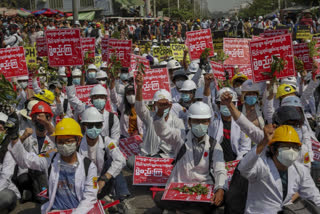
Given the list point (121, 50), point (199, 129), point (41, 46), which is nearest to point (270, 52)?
point (199, 129)

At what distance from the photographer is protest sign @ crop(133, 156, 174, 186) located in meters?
7.37

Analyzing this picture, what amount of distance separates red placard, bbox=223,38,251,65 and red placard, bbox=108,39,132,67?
7.40 feet

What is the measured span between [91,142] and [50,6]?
2329 inches

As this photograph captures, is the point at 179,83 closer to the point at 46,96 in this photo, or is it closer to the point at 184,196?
the point at 46,96

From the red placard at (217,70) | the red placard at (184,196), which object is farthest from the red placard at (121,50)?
the red placard at (184,196)

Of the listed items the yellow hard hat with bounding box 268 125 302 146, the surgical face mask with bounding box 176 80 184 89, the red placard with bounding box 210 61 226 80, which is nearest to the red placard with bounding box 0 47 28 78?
the surgical face mask with bounding box 176 80 184 89

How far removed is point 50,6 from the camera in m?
62.5

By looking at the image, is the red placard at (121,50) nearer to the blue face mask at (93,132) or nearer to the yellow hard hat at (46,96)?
the yellow hard hat at (46,96)

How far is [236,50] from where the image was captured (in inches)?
435

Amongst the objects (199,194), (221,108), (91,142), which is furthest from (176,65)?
(199,194)

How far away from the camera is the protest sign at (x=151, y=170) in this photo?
7367mm

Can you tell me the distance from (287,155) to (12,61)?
7.45m

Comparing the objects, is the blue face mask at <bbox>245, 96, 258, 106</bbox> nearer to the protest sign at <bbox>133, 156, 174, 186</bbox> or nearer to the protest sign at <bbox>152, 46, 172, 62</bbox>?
the protest sign at <bbox>133, 156, 174, 186</bbox>

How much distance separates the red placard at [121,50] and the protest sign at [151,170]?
401 cm
